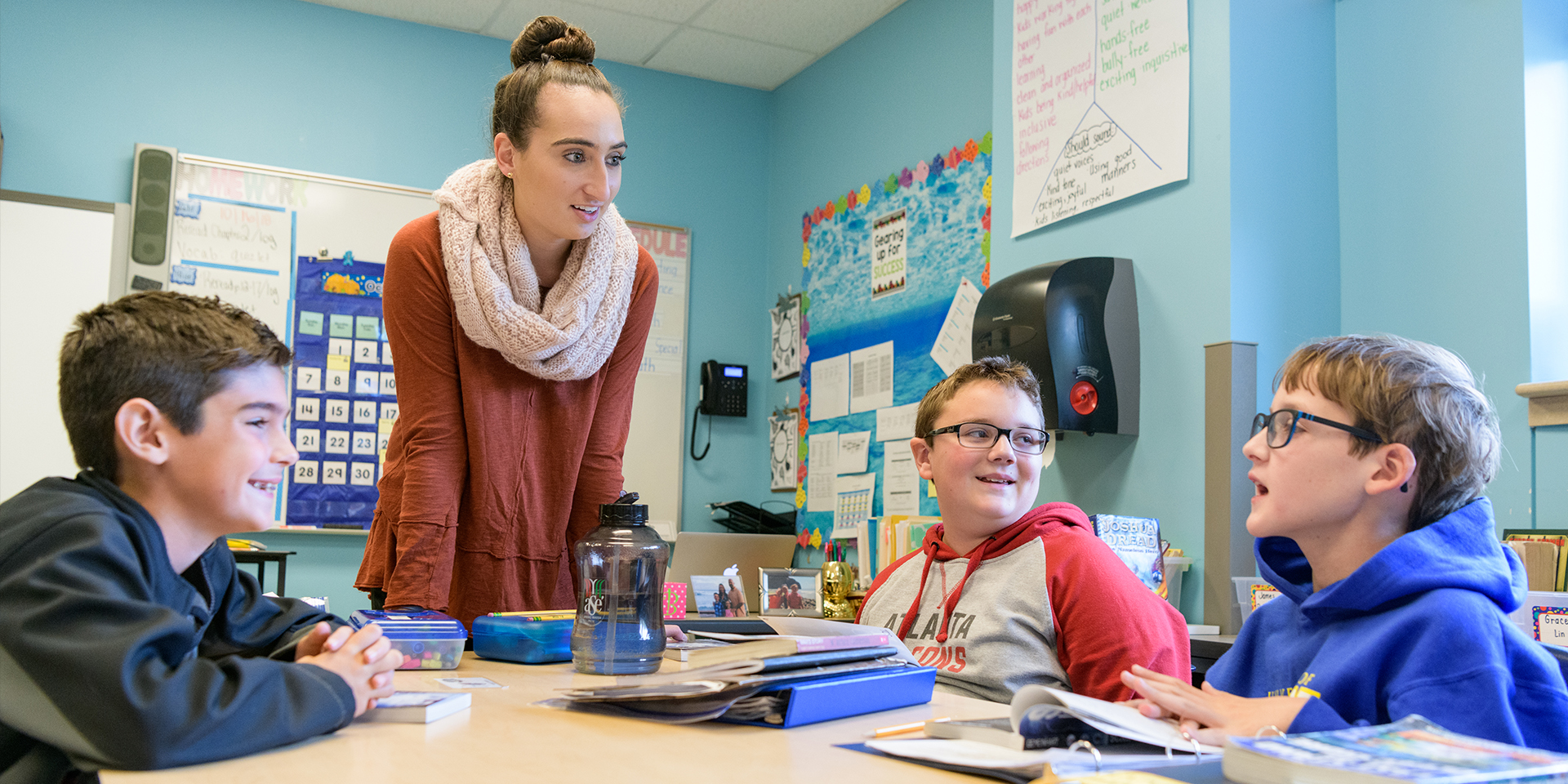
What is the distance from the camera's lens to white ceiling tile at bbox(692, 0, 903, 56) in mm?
3973

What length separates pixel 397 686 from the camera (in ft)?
3.44

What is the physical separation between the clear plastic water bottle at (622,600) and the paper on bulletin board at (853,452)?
2.59m

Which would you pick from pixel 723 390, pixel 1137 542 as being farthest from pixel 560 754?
pixel 723 390

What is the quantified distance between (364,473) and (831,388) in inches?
A: 67.4

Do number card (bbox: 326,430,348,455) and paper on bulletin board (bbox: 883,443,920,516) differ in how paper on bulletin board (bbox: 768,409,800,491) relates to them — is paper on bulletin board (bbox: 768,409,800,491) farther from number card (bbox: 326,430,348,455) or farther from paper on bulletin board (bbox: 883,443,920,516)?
number card (bbox: 326,430,348,455)

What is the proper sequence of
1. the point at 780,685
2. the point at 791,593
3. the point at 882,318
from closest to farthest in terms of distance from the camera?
the point at 780,685
the point at 791,593
the point at 882,318

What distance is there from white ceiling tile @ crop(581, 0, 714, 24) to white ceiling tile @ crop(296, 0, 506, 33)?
40 cm

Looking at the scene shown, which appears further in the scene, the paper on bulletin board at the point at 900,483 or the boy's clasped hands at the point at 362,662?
the paper on bulletin board at the point at 900,483

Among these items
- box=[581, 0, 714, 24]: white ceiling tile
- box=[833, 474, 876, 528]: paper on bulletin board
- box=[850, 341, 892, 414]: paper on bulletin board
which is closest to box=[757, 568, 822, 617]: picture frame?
box=[833, 474, 876, 528]: paper on bulletin board

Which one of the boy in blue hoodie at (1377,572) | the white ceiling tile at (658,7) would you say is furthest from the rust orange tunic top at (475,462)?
the white ceiling tile at (658,7)

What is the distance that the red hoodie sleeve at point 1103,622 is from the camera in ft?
4.24

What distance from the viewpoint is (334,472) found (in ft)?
12.9

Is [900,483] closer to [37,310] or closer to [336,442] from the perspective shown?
[336,442]

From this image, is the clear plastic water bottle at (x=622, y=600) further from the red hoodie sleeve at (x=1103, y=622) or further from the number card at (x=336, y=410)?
the number card at (x=336, y=410)
